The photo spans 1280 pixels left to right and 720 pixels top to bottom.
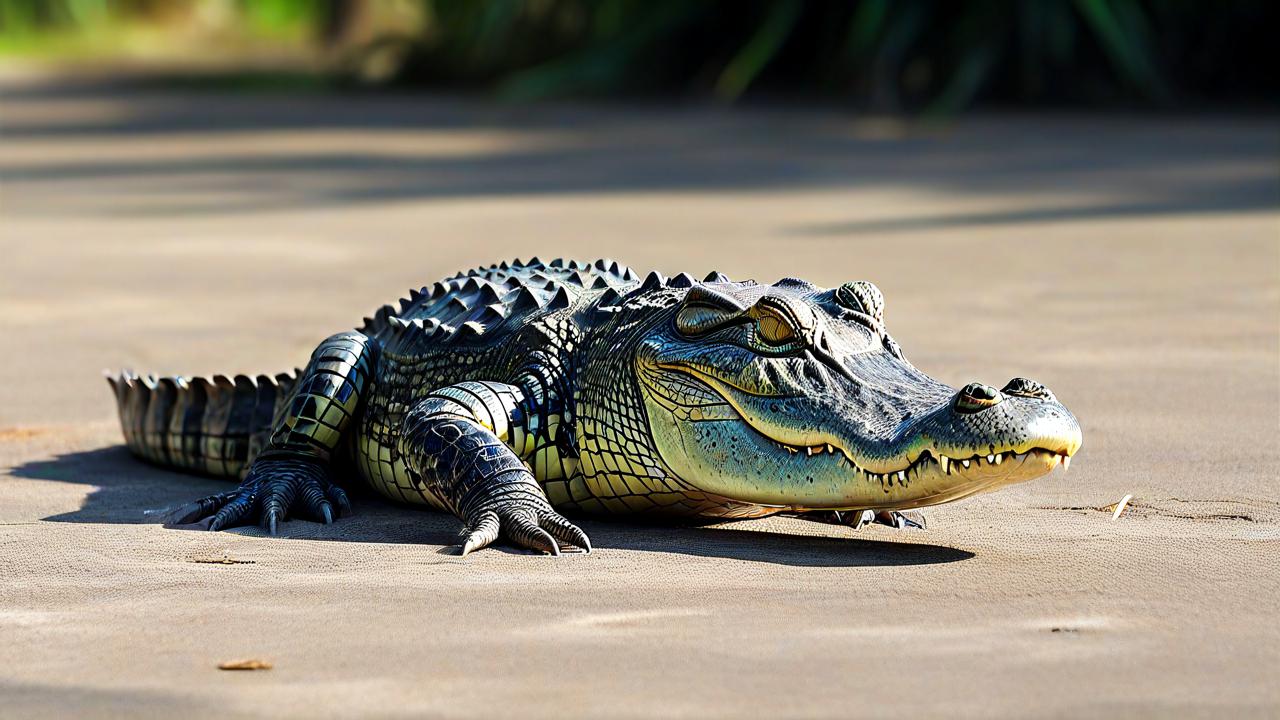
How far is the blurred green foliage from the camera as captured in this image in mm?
17875

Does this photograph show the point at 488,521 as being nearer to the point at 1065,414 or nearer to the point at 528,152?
the point at 1065,414

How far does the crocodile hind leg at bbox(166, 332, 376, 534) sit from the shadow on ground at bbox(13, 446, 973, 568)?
98 mm

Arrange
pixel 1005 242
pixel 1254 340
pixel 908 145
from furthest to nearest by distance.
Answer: pixel 908 145 < pixel 1005 242 < pixel 1254 340

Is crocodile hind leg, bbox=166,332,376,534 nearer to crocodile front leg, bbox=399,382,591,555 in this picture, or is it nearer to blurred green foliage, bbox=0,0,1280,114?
crocodile front leg, bbox=399,382,591,555

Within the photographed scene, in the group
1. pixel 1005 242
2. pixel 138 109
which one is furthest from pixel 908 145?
pixel 138 109

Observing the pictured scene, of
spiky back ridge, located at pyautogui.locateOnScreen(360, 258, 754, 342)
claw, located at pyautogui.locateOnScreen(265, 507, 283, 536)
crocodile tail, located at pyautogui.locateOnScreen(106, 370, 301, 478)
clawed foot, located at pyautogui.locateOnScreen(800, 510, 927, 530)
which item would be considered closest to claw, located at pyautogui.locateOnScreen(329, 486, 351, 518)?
claw, located at pyautogui.locateOnScreen(265, 507, 283, 536)

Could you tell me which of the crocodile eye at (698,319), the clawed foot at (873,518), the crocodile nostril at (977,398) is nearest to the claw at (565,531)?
the crocodile eye at (698,319)

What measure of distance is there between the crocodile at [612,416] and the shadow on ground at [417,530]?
67mm

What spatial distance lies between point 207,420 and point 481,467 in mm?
1467

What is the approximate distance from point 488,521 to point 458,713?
1415 mm

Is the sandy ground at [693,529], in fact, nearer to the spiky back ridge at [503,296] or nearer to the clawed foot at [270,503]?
the clawed foot at [270,503]

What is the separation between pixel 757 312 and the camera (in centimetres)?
436

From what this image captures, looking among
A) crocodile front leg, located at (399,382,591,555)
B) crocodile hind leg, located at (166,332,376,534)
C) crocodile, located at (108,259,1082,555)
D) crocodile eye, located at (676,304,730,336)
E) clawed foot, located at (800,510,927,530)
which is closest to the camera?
crocodile, located at (108,259,1082,555)

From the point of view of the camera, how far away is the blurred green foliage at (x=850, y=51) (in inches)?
704
